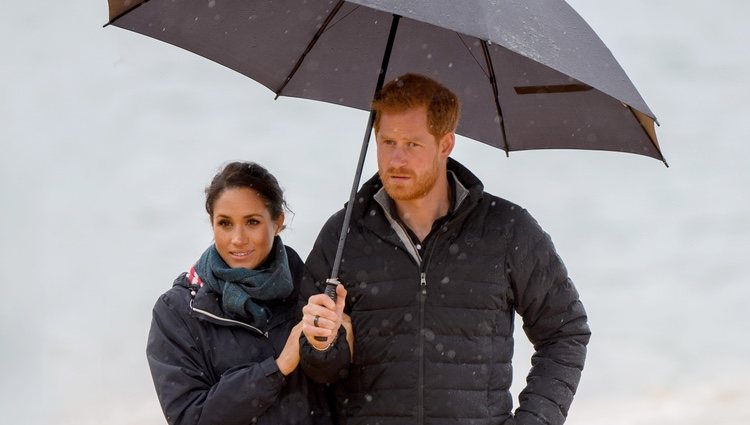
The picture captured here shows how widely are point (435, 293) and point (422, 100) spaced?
83 centimetres

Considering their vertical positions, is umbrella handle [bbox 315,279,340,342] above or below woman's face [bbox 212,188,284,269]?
below

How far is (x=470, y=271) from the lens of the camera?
14.7 ft

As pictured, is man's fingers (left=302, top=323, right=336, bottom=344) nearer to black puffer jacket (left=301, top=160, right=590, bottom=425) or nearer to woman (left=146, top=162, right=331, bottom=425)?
black puffer jacket (left=301, top=160, right=590, bottom=425)

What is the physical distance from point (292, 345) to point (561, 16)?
181cm

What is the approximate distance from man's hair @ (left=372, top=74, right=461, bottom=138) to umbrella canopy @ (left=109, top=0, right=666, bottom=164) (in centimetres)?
40

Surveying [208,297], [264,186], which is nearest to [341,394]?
[208,297]

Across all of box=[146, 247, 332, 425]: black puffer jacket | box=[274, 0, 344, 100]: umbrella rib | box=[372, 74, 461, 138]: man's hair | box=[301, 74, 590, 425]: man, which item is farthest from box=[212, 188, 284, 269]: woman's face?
box=[372, 74, 461, 138]: man's hair

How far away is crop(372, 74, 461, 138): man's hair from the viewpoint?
450cm

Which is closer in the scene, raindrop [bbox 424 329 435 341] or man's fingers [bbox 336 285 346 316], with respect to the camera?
man's fingers [bbox 336 285 346 316]

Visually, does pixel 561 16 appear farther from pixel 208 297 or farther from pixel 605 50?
pixel 208 297

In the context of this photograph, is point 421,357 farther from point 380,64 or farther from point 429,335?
point 380,64

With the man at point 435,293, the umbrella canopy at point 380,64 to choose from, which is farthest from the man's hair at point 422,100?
the umbrella canopy at point 380,64

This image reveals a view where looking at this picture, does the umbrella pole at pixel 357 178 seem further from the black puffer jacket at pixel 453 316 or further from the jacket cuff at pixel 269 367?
the jacket cuff at pixel 269 367

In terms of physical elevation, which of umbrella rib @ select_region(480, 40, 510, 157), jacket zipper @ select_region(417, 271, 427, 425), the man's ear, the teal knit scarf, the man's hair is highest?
umbrella rib @ select_region(480, 40, 510, 157)
